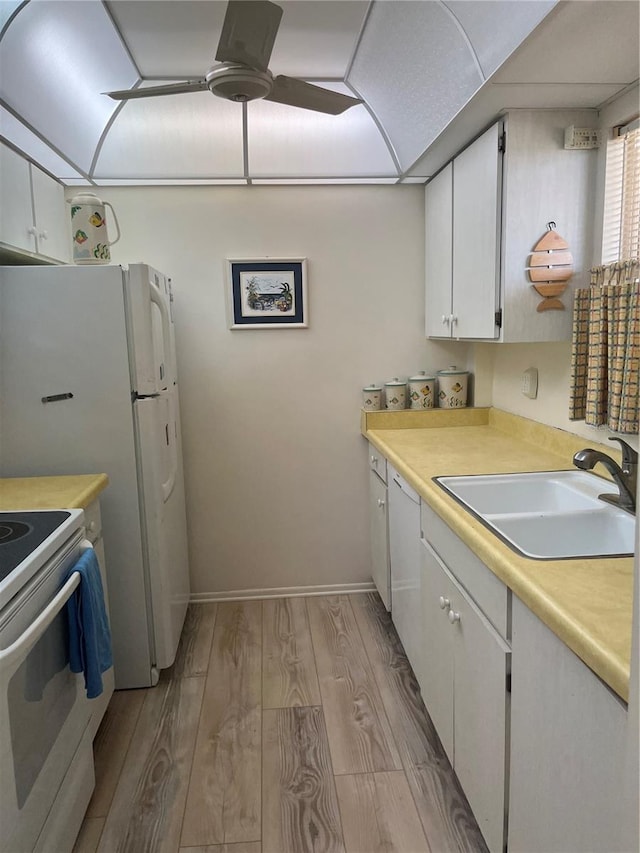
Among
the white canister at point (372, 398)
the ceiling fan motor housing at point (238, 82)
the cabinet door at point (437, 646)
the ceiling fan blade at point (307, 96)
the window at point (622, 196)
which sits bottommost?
the cabinet door at point (437, 646)

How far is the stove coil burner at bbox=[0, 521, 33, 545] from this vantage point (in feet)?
5.15

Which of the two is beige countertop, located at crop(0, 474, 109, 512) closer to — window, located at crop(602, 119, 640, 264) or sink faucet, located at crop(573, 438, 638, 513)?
sink faucet, located at crop(573, 438, 638, 513)

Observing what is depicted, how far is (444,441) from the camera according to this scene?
2627 mm

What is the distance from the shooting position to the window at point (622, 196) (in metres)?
1.76

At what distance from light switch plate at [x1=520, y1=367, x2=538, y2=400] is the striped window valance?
0.54 meters

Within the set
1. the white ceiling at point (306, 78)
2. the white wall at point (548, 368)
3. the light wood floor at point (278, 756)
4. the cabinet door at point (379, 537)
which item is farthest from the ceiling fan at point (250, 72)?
the light wood floor at point (278, 756)

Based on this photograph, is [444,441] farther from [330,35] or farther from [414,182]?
[330,35]

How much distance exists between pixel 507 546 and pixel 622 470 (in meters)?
0.56

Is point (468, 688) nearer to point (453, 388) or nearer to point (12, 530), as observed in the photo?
point (12, 530)

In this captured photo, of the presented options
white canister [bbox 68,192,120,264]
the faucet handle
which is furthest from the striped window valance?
white canister [bbox 68,192,120,264]

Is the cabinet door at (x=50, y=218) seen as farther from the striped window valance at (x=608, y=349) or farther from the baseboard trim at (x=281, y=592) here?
the striped window valance at (x=608, y=349)

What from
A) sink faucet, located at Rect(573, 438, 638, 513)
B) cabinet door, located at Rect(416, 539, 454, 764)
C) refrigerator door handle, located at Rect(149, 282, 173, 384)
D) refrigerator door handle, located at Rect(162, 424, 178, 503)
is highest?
refrigerator door handle, located at Rect(149, 282, 173, 384)

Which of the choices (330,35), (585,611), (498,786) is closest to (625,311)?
(585,611)

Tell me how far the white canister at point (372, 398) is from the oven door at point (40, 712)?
5.63 ft
